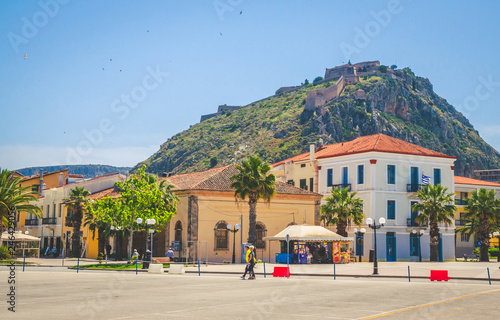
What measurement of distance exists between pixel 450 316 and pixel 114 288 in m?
12.4

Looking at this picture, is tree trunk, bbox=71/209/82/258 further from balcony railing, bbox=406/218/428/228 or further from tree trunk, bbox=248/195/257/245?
balcony railing, bbox=406/218/428/228

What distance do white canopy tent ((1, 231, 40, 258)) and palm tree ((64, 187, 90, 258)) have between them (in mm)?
3823

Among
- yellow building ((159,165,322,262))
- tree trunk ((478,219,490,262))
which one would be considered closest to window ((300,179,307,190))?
yellow building ((159,165,322,262))

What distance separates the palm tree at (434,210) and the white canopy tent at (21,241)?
35.4 metres

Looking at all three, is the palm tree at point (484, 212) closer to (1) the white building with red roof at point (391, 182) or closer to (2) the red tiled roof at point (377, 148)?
(1) the white building with red roof at point (391, 182)

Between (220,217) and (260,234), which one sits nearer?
(220,217)

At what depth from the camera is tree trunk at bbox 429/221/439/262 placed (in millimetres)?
55875

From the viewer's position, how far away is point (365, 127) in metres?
152

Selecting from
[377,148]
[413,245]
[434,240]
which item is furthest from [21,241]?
[434,240]

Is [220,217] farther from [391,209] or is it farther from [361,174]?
[391,209]

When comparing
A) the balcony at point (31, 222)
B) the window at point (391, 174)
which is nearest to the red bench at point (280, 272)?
the window at point (391, 174)

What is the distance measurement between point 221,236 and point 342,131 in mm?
102199

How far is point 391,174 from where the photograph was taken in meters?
59.9

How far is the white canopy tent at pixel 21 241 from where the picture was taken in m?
52.5
